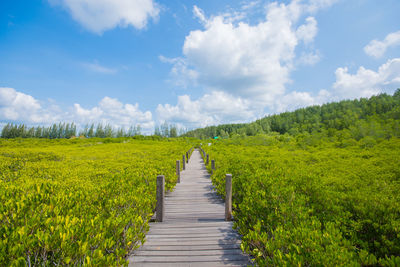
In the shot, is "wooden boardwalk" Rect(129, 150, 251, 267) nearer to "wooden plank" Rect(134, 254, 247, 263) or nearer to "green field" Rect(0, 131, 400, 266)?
"wooden plank" Rect(134, 254, 247, 263)

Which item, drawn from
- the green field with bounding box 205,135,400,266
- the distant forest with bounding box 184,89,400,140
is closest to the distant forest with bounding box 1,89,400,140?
the distant forest with bounding box 184,89,400,140

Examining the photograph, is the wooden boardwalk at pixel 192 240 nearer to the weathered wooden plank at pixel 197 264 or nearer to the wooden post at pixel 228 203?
the weathered wooden plank at pixel 197 264

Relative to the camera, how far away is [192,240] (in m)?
4.20

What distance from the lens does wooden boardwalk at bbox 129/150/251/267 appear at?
137 inches

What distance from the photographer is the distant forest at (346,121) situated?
32.8 metres

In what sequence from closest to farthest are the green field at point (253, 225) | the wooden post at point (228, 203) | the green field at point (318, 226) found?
the green field at point (253, 225)
the green field at point (318, 226)
the wooden post at point (228, 203)

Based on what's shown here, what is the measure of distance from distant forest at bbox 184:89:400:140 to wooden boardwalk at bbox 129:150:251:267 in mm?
37451

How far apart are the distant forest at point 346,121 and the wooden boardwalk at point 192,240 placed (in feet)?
123

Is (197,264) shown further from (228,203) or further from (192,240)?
(228,203)

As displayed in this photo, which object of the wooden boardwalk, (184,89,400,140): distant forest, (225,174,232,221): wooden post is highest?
(184,89,400,140): distant forest

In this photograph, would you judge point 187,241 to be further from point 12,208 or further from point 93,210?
point 12,208

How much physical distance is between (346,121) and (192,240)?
63041mm

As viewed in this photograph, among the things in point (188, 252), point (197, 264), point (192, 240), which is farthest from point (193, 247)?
point (197, 264)

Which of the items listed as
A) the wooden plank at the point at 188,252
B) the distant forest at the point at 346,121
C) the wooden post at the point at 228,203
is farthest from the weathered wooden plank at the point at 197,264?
the distant forest at the point at 346,121
